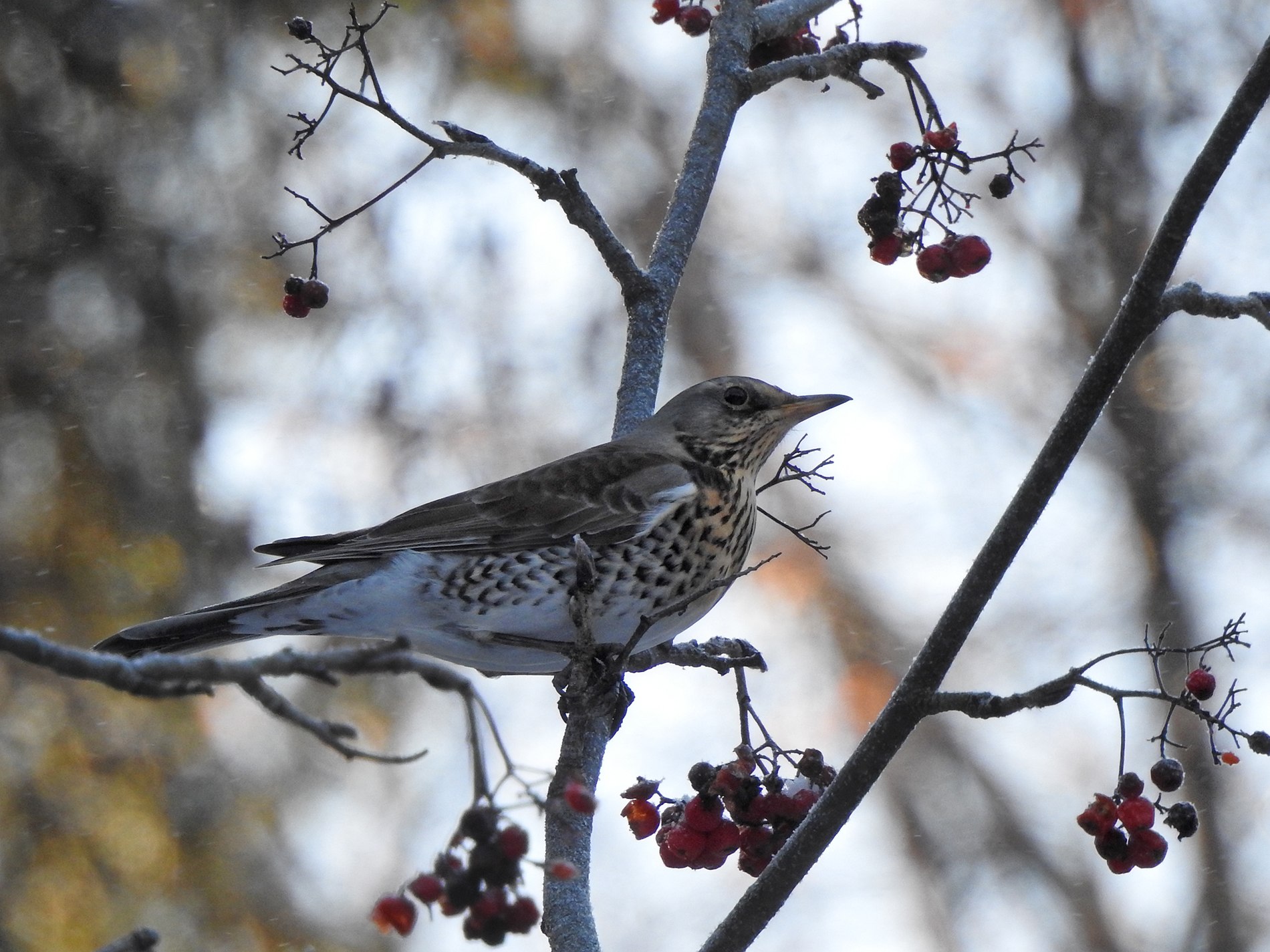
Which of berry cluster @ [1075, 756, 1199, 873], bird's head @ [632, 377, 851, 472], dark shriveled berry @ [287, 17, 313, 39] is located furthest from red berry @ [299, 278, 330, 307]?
berry cluster @ [1075, 756, 1199, 873]

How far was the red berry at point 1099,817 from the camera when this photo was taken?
7.73ft

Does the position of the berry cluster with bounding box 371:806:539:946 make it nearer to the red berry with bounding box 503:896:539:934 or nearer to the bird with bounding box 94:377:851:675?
the red berry with bounding box 503:896:539:934

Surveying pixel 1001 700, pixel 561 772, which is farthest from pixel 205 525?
pixel 1001 700

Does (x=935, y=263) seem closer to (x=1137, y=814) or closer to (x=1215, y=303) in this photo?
(x=1215, y=303)

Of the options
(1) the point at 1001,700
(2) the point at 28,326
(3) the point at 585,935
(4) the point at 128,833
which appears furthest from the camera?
(2) the point at 28,326

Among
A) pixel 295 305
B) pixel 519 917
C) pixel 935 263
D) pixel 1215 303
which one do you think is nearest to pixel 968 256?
pixel 935 263

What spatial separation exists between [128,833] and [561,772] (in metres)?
4.25

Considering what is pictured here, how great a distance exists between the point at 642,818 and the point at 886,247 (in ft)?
4.17

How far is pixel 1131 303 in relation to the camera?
2.08 metres

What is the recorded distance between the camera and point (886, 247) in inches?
116

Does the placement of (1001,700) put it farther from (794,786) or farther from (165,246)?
(165,246)

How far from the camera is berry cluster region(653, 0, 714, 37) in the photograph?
3721 millimetres

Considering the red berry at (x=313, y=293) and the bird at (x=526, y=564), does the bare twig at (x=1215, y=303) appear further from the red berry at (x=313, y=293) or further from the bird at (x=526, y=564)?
the red berry at (x=313, y=293)

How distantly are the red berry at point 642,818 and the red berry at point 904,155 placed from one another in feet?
4.54
